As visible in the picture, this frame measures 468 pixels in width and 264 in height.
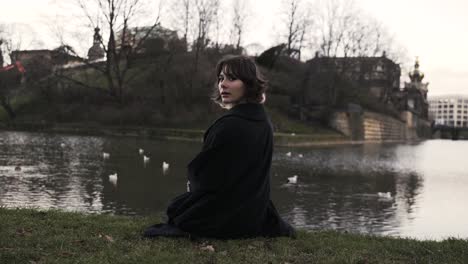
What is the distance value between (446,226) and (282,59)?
49.4m

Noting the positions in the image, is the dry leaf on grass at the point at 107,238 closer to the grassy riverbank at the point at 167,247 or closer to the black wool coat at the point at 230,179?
the grassy riverbank at the point at 167,247

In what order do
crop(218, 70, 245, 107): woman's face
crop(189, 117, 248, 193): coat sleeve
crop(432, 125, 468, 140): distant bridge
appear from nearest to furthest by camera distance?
crop(189, 117, 248, 193): coat sleeve → crop(218, 70, 245, 107): woman's face → crop(432, 125, 468, 140): distant bridge

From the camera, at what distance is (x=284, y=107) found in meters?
56.7

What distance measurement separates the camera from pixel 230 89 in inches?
215

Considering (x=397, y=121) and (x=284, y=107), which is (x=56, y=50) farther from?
(x=397, y=121)

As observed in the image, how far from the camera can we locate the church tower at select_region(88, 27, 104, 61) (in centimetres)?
4997

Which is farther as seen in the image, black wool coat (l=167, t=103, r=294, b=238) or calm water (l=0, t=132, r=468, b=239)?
calm water (l=0, t=132, r=468, b=239)

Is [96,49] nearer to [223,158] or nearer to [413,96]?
[223,158]

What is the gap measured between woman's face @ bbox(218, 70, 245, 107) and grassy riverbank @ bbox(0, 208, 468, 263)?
1.53 meters

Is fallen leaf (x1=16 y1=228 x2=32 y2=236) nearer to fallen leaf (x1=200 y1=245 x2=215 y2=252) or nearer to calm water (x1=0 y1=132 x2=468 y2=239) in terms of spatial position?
fallen leaf (x1=200 y1=245 x2=215 y2=252)

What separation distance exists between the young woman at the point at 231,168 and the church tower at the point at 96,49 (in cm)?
4701

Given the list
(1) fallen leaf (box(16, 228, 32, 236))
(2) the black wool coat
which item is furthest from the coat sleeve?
(1) fallen leaf (box(16, 228, 32, 236))

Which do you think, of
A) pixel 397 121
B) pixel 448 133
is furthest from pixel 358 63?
pixel 448 133

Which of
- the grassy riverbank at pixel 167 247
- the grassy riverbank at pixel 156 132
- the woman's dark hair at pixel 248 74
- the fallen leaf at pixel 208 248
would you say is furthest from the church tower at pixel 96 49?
the fallen leaf at pixel 208 248
